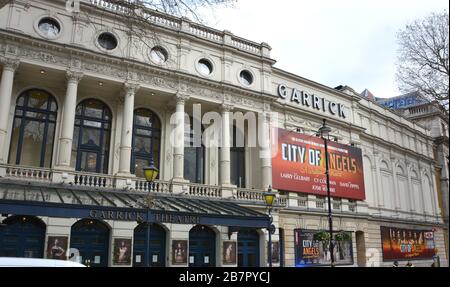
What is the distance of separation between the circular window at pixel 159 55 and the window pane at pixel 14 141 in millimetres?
8873

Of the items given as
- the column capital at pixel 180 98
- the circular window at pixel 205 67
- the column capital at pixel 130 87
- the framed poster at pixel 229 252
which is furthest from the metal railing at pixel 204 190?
the circular window at pixel 205 67

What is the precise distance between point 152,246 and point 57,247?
501 centimetres

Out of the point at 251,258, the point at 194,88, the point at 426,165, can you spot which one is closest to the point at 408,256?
the point at 426,165

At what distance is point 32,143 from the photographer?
2222cm

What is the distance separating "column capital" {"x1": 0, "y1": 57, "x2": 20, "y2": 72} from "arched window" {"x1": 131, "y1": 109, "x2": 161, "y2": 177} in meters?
7.87

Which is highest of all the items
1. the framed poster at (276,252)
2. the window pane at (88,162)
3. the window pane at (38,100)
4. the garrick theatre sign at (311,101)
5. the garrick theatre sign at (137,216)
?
the garrick theatre sign at (311,101)

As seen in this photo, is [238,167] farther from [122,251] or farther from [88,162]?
[122,251]

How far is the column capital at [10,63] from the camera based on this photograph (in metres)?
19.8

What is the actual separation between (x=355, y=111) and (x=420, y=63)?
50.9 ft

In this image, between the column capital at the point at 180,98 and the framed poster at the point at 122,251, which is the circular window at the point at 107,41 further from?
the framed poster at the point at 122,251

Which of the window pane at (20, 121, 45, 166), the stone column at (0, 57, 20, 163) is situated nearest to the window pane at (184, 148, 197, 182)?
the window pane at (20, 121, 45, 166)

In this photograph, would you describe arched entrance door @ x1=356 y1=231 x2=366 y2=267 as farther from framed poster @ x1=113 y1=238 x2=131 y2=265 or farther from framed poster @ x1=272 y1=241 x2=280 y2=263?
framed poster @ x1=113 y1=238 x2=131 y2=265

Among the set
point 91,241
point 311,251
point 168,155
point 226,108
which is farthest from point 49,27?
point 311,251

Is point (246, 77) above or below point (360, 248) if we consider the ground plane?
above
